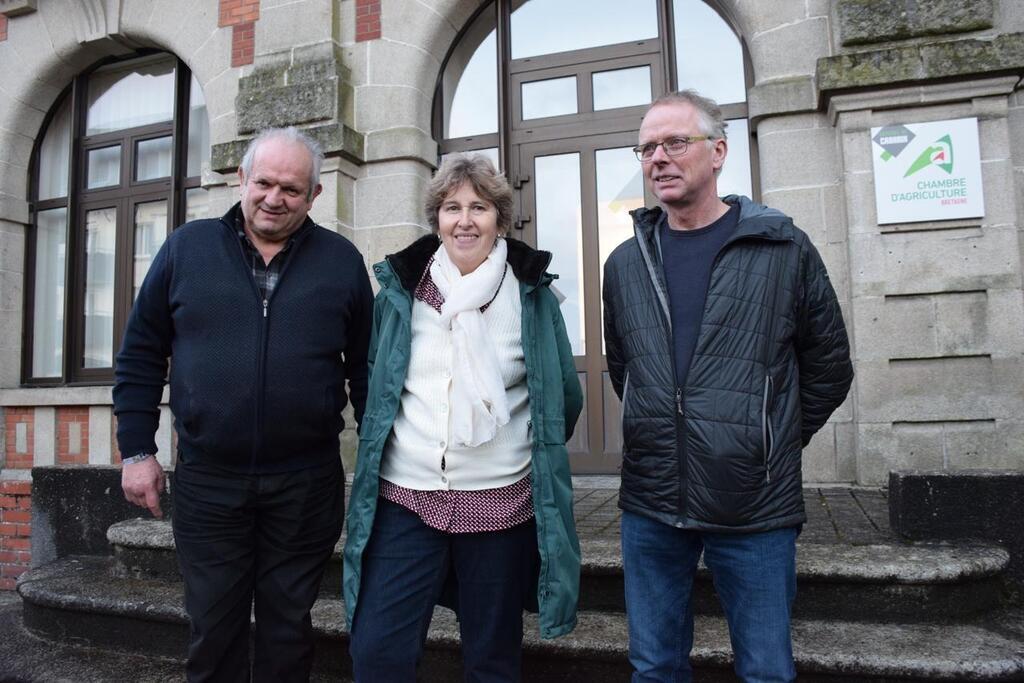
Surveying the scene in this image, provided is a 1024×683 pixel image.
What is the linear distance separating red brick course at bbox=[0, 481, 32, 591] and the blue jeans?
5599mm

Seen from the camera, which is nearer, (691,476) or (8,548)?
(691,476)

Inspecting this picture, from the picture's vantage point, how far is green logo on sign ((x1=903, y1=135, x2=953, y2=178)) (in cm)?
430

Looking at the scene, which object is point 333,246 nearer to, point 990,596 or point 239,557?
point 239,557

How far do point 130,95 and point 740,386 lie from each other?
711 centimetres

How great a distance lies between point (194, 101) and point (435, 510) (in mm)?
6144

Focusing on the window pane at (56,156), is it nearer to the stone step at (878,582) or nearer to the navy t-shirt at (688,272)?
the stone step at (878,582)

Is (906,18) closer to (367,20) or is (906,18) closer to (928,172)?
(928,172)

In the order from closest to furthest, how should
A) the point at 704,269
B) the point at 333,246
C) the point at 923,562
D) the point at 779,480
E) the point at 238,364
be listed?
the point at 779,480
the point at 704,269
the point at 238,364
the point at 333,246
the point at 923,562

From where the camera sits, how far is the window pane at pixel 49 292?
7.01m

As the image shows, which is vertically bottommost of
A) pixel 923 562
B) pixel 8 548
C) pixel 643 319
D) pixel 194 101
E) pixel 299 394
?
pixel 8 548

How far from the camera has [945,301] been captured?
4.27 meters

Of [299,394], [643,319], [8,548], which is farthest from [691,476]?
[8,548]

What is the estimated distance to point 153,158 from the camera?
22.2 feet

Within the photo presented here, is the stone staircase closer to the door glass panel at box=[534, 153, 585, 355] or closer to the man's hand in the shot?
the man's hand
